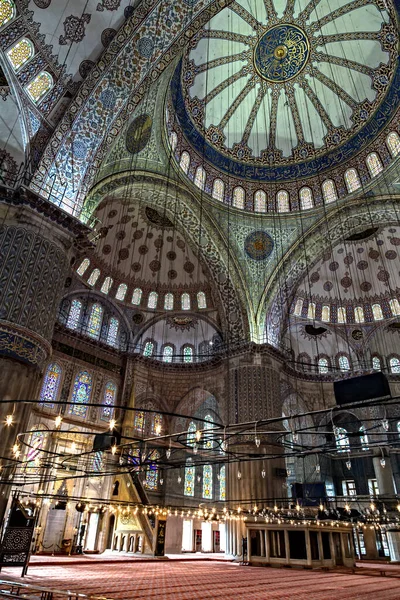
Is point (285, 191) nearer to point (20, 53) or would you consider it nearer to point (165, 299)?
point (165, 299)

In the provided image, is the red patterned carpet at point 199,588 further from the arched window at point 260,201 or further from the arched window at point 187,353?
the arched window at point 260,201

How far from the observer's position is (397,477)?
55.4 ft

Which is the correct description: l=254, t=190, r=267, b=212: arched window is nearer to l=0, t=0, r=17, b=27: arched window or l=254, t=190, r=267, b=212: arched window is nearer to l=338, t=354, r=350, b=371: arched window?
l=338, t=354, r=350, b=371: arched window

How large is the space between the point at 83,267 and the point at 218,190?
259 inches

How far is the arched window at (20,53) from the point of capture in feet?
30.3

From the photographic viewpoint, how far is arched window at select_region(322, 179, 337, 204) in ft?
51.0

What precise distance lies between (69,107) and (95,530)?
14.2 metres

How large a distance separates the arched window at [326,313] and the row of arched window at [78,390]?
10394 mm

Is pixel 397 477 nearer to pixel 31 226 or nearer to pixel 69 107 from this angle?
pixel 31 226

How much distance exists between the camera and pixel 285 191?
1655 centimetres


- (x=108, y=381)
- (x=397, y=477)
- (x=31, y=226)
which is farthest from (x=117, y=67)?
(x=397, y=477)

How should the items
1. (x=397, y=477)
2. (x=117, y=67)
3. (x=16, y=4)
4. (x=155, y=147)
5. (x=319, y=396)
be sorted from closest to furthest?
1. (x=16, y=4)
2. (x=117, y=67)
3. (x=155, y=147)
4. (x=397, y=477)
5. (x=319, y=396)

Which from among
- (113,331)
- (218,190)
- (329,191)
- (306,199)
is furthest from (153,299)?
(329,191)

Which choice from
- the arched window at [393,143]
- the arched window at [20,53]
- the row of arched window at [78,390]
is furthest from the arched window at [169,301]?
the arched window at [20,53]
